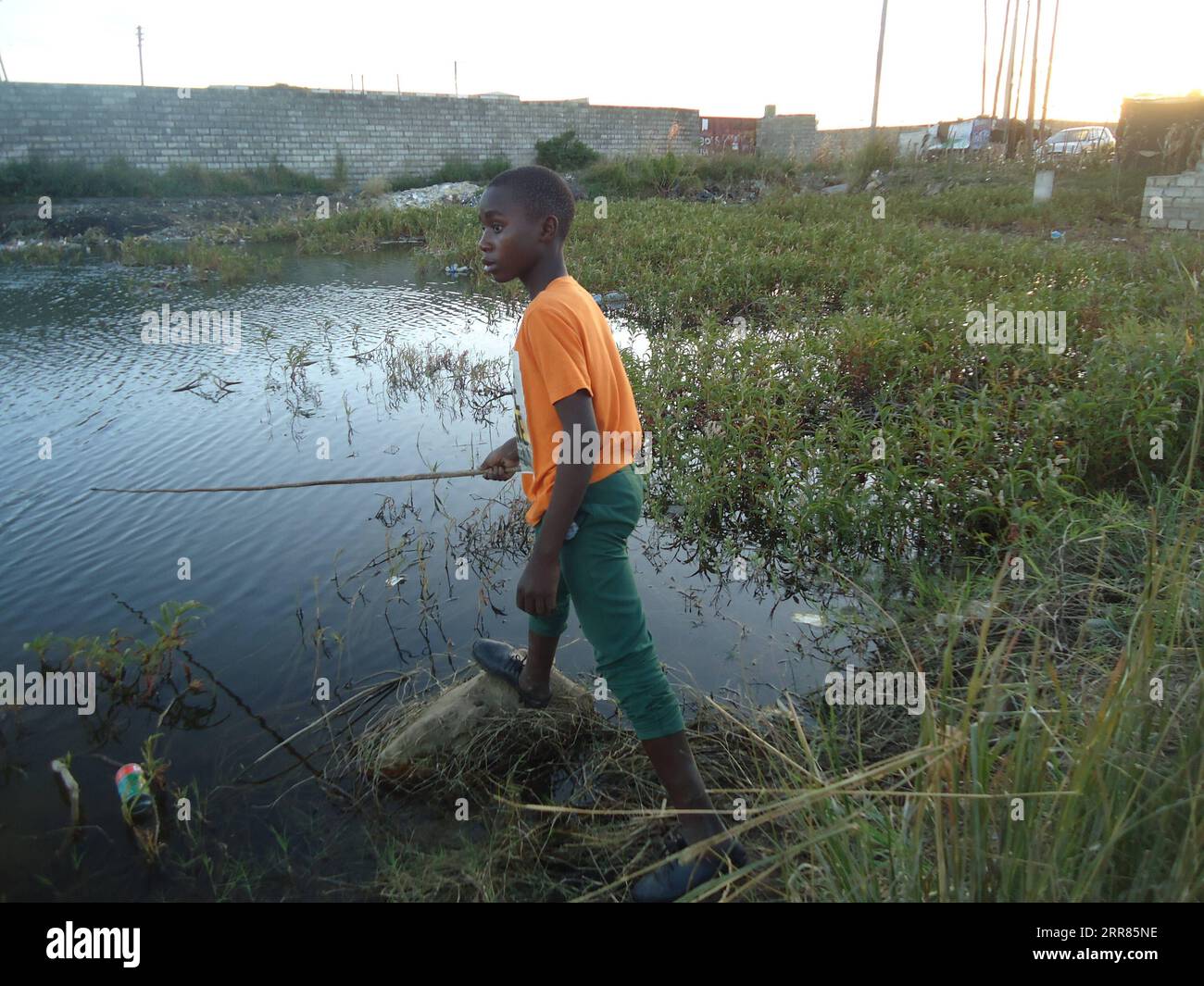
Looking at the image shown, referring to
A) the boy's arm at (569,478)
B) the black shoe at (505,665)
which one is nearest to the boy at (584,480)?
the boy's arm at (569,478)

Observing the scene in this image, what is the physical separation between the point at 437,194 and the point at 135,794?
2032 centimetres

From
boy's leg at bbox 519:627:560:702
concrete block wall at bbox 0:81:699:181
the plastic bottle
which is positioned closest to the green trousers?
boy's leg at bbox 519:627:560:702

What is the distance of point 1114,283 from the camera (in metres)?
6.34

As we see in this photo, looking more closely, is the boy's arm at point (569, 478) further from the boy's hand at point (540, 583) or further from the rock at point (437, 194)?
the rock at point (437, 194)

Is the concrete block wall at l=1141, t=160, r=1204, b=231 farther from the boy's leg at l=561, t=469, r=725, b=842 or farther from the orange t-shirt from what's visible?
the boy's leg at l=561, t=469, r=725, b=842

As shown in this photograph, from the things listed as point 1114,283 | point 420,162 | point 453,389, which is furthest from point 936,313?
point 420,162

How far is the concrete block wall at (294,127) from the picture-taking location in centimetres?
1827

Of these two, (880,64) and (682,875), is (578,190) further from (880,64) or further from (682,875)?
(682,875)

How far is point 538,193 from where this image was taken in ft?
6.75

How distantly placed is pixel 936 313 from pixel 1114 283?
1924 mm

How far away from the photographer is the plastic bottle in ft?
7.63

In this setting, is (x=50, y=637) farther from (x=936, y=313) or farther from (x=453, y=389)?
(x=936, y=313)

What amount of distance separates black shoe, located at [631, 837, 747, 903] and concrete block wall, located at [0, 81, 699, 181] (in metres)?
22.4
